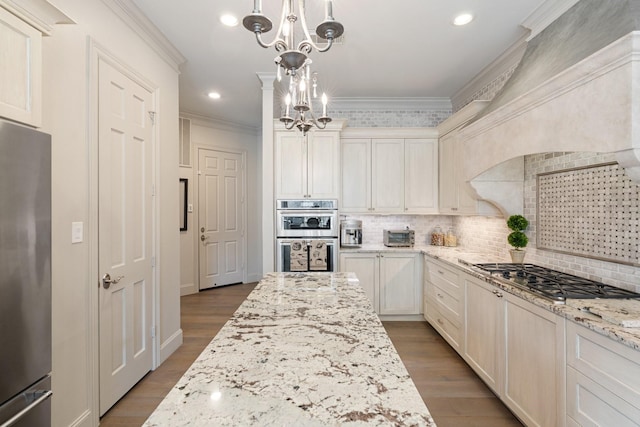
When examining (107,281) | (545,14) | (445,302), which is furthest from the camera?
(445,302)

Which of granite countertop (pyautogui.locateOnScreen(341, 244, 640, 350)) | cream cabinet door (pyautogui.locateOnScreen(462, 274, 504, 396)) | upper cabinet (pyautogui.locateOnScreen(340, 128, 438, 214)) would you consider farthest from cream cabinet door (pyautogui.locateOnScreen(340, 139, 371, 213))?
granite countertop (pyautogui.locateOnScreen(341, 244, 640, 350))

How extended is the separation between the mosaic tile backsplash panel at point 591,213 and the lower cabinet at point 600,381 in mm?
712

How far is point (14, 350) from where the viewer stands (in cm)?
116

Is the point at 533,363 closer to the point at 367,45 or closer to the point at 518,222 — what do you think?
the point at 518,222

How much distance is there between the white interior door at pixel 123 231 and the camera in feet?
6.91

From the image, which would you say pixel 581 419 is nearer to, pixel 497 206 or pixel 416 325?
pixel 497 206

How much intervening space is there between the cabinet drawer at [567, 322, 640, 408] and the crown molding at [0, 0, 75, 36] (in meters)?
2.73

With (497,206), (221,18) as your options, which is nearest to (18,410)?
(221,18)

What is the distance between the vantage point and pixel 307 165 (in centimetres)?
375

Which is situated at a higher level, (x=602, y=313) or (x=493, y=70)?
(x=493, y=70)

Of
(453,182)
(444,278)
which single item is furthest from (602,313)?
(453,182)

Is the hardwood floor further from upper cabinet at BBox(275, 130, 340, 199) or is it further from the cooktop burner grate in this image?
upper cabinet at BBox(275, 130, 340, 199)

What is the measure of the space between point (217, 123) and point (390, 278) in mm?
3994

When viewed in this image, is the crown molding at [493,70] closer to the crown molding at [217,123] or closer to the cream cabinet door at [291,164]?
the cream cabinet door at [291,164]
